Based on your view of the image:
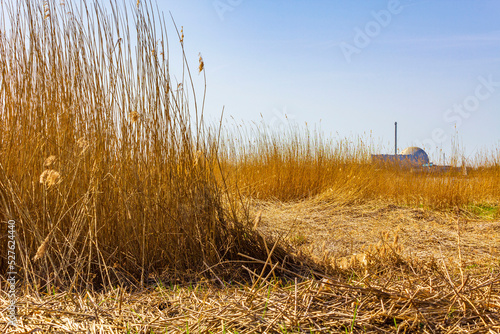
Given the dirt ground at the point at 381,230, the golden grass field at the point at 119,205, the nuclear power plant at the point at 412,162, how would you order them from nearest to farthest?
the golden grass field at the point at 119,205
the dirt ground at the point at 381,230
the nuclear power plant at the point at 412,162

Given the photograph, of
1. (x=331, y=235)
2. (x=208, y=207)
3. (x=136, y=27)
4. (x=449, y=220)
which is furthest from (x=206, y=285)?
(x=449, y=220)

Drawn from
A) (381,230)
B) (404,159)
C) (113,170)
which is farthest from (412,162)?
(113,170)

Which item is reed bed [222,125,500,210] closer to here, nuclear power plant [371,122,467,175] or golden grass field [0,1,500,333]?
nuclear power plant [371,122,467,175]

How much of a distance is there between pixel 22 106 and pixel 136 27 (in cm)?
80

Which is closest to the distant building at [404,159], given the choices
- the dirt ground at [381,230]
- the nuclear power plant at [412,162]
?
the nuclear power plant at [412,162]

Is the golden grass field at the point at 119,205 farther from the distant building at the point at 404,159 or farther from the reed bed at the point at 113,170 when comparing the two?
the distant building at the point at 404,159

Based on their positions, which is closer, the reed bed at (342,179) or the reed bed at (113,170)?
the reed bed at (113,170)

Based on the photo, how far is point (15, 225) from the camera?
203cm

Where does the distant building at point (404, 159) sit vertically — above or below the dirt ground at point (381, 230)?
above

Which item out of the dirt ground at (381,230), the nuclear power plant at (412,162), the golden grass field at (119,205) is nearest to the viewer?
the golden grass field at (119,205)

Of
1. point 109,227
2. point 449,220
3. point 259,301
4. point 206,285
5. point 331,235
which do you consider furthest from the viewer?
point 449,220

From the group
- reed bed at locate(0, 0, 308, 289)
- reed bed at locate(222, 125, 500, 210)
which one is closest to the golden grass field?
reed bed at locate(0, 0, 308, 289)

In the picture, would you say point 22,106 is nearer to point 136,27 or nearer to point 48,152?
point 48,152

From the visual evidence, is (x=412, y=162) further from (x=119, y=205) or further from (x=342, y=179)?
(x=119, y=205)
